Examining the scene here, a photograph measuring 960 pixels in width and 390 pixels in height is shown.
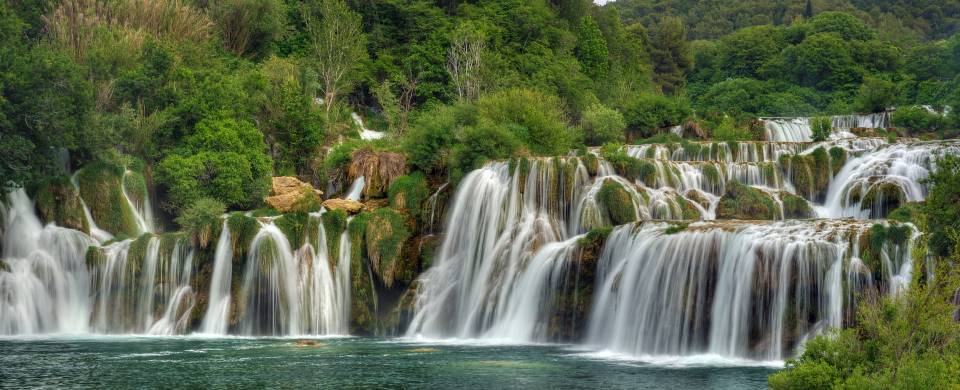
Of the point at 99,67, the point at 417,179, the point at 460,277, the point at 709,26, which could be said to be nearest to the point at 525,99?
the point at 417,179

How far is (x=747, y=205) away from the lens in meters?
38.6

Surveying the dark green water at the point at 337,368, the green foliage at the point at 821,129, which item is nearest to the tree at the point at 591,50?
the green foliage at the point at 821,129

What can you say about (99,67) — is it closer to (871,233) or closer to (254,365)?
(254,365)

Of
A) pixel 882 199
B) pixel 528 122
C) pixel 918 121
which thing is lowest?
pixel 882 199

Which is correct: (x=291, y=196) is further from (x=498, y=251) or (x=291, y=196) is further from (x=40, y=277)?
(x=498, y=251)

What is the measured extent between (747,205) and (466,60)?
3289cm

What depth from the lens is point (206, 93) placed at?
4941cm

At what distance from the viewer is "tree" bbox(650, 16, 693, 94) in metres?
110

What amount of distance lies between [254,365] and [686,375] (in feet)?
40.7

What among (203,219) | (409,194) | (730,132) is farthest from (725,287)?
(730,132)

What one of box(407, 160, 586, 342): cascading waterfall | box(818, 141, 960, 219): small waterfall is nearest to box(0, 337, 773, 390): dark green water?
box(407, 160, 586, 342): cascading waterfall

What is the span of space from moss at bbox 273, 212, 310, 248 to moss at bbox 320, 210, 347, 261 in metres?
0.86

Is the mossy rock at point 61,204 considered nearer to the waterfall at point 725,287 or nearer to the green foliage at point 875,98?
the waterfall at point 725,287

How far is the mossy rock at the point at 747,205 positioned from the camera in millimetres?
38312
